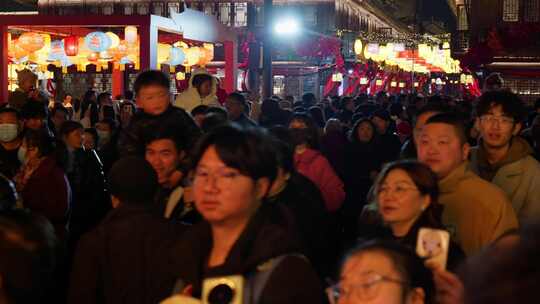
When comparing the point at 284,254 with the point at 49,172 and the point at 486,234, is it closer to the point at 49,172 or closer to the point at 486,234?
the point at 486,234

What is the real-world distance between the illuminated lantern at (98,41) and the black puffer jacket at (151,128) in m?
12.6

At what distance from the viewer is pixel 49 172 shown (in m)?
6.12

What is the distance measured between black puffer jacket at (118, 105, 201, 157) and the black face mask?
1119mm

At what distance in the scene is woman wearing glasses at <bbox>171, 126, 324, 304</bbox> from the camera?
3.04 metres

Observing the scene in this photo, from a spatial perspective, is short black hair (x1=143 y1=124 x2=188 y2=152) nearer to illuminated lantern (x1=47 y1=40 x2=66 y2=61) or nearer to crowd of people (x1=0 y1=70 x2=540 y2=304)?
crowd of people (x1=0 y1=70 x2=540 y2=304)

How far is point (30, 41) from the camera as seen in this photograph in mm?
18734

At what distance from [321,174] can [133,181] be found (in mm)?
3207

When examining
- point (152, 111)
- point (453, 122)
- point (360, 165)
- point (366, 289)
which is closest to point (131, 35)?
point (360, 165)

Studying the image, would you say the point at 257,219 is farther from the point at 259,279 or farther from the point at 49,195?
the point at 49,195

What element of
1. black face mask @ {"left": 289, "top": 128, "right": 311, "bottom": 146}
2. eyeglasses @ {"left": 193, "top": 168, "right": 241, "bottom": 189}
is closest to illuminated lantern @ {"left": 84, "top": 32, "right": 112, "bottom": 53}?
black face mask @ {"left": 289, "top": 128, "right": 311, "bottom": 146}

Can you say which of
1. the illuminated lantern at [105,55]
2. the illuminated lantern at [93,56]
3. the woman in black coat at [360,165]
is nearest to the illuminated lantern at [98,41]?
the illuminated lantern at [105,55]

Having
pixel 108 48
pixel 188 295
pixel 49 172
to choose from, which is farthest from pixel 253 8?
pixel 188 295

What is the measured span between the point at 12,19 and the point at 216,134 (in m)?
14.3

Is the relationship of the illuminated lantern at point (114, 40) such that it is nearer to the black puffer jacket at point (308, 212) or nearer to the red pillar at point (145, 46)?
the red pillar at point (145, 46)
